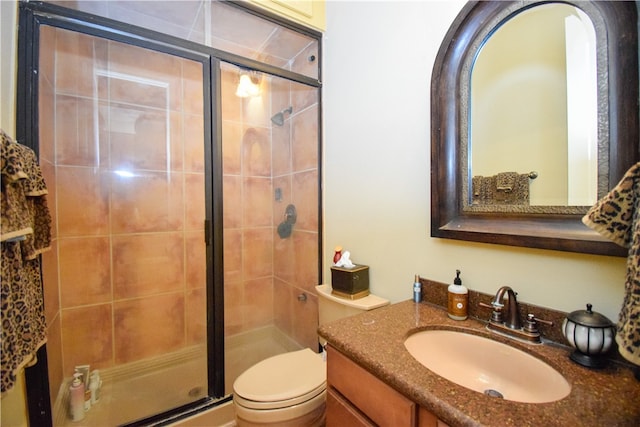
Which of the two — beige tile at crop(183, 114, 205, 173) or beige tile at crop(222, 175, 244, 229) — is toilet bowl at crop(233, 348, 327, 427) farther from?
beige tile at crop(183, 114, 205, 173)

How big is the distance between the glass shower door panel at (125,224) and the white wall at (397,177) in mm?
931

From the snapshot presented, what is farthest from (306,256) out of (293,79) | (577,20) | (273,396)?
(577,20)

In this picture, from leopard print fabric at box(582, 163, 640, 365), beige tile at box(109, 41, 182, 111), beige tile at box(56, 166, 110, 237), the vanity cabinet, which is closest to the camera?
leopard print fabric at box(582, 163, 640, 365)

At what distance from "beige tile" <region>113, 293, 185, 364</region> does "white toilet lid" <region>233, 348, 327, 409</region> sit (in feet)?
3.43

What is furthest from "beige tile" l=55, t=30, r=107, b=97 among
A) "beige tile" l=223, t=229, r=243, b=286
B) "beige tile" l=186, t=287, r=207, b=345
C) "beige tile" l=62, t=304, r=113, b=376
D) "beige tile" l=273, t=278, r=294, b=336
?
"beige tile" l=273, t=278, r=294, b=336

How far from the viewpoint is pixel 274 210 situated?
2.29m

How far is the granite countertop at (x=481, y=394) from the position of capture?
0.51 meters

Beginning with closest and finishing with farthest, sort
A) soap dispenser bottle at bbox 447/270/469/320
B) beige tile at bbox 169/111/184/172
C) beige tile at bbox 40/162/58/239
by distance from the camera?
soap dispenser bottle at bbox 447/270/469/320 → beige tile at bbox 40/162/58/239 → beige tile at bbox 169/111/184/172

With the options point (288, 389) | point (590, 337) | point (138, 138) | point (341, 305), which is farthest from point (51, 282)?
point (590, 337)

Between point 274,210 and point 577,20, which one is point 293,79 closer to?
point 274,210

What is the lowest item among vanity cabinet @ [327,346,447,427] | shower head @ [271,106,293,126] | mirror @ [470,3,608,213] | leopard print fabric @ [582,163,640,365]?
vanity cabinet @ [327,346,447,427]

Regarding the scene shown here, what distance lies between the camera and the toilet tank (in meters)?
1.29

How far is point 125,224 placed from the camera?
6.07 ft

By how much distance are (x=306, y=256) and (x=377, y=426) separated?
1.30 meters
